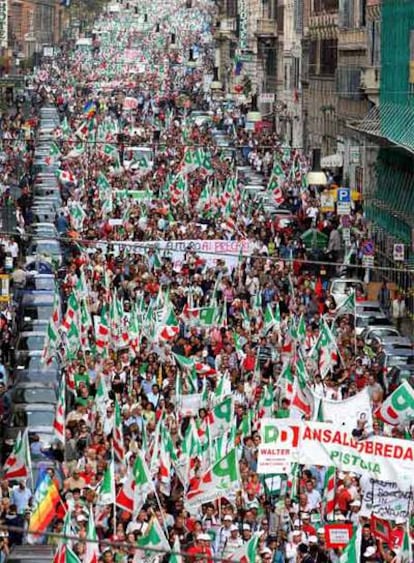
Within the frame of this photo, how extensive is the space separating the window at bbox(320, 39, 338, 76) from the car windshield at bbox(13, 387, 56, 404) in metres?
48.0

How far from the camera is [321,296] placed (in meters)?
45.0

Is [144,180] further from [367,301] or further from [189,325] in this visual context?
[189,325]

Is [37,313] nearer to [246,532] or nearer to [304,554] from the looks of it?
[246,532]

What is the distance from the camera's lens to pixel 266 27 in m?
108

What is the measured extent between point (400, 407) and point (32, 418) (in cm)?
545

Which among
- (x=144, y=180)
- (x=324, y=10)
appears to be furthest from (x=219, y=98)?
(x=144, y=180)

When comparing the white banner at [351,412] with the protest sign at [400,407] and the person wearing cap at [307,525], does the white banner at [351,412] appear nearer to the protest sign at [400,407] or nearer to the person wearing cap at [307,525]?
the protest sign at [400,407]

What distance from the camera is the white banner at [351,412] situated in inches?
1103

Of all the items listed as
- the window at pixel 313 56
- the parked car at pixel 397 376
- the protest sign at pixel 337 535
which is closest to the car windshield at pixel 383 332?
the parked car at pixel 397 376


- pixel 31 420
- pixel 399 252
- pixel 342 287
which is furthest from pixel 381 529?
pixel 399 252

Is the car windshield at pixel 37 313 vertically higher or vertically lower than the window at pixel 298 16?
lower

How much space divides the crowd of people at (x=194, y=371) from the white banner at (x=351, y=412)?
0.12 m

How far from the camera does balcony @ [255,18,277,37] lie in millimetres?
106812

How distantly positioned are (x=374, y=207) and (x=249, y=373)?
26.0 metres
